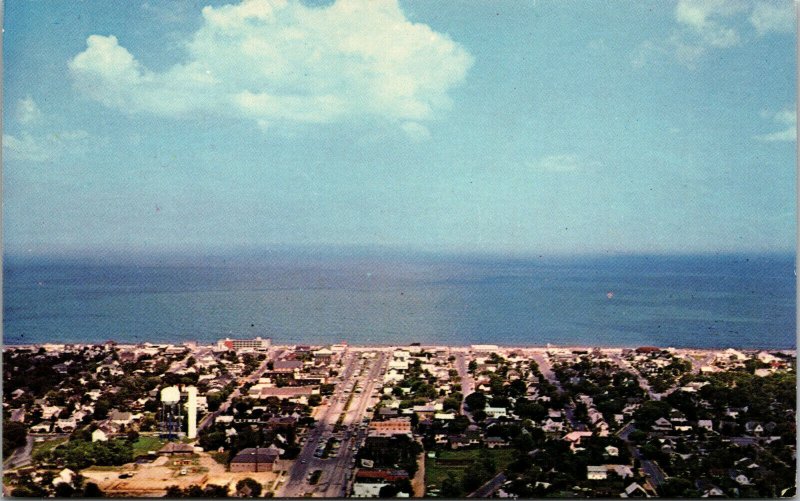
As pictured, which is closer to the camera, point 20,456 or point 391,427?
point 20,456

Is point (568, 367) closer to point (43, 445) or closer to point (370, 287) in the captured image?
point (370, 287)

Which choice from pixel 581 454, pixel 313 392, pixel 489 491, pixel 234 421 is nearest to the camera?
pixel 489 491

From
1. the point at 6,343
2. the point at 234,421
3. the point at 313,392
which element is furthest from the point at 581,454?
the point at 6,343

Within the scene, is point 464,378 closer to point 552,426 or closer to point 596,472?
point 552,426

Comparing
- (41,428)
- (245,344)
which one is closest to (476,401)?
(245,344)

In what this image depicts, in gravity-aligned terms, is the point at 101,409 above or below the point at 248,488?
above

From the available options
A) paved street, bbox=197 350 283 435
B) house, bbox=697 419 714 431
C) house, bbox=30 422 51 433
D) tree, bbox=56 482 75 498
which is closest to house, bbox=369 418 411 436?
paved street, bbox=197 350 283 435
